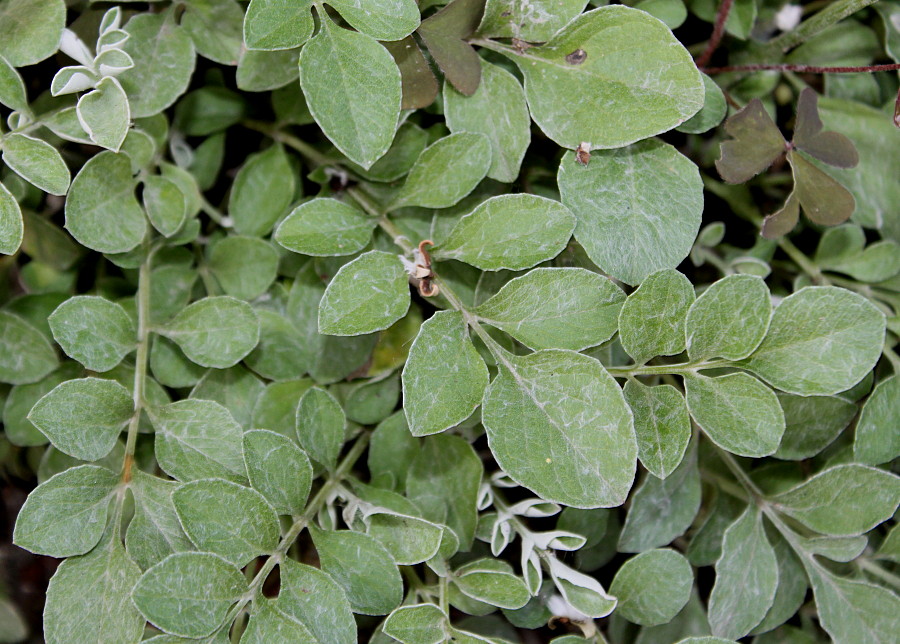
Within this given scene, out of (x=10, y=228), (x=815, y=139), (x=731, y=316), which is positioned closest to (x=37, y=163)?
(x=10, y=228)

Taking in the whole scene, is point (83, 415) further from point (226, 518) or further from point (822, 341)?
point (822, 341)

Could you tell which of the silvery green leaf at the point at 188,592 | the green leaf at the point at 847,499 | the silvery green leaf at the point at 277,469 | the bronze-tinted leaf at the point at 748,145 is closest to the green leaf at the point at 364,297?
the silvery green leaf at the point at 277,469

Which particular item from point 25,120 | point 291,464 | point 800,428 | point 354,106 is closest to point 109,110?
point 25,120

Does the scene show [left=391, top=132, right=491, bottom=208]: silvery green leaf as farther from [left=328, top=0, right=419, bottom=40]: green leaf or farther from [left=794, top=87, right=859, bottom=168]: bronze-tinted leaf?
[left=794, top=87, right=859, bottom=168]: bronze-tinted leaf

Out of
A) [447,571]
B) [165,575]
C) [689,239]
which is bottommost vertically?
[447,571]

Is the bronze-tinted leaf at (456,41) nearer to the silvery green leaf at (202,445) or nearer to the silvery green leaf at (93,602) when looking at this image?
the silvery green leaf at (202,445)

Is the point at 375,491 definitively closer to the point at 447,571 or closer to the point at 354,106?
the point at 447,571

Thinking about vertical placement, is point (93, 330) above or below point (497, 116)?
below
